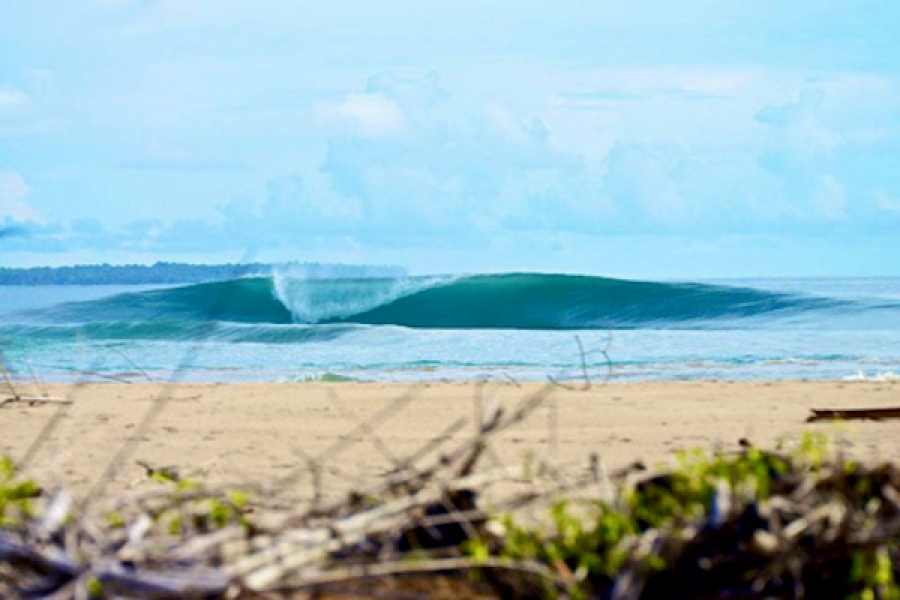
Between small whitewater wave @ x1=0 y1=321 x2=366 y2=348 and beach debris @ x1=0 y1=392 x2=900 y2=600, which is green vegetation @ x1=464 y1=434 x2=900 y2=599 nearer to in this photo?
beach debris @ x1=0 y1=392 x2=900 y2=600

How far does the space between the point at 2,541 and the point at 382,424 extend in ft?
15.5

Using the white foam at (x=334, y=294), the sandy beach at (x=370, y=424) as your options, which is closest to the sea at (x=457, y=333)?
the white foam at (x=334, y=294)

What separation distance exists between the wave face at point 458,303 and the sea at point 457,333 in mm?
41

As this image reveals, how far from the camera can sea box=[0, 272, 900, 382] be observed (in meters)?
13.3

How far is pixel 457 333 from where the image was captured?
21.3 metres

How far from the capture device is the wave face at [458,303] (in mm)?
27125

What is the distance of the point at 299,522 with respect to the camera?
312 centimetres

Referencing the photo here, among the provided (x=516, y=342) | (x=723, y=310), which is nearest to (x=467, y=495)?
(x=516, y=342)

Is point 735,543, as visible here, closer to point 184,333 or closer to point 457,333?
point 457,333

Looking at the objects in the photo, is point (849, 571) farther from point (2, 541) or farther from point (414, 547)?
point (2, 541)

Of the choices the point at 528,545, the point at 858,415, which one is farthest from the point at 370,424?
the point at 528,545

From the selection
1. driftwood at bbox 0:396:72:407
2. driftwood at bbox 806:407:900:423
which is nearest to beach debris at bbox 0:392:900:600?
A: driftwood at bbox 806:407:900:423

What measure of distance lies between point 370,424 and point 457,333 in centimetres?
1367

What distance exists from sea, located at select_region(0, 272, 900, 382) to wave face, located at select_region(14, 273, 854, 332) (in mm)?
41
